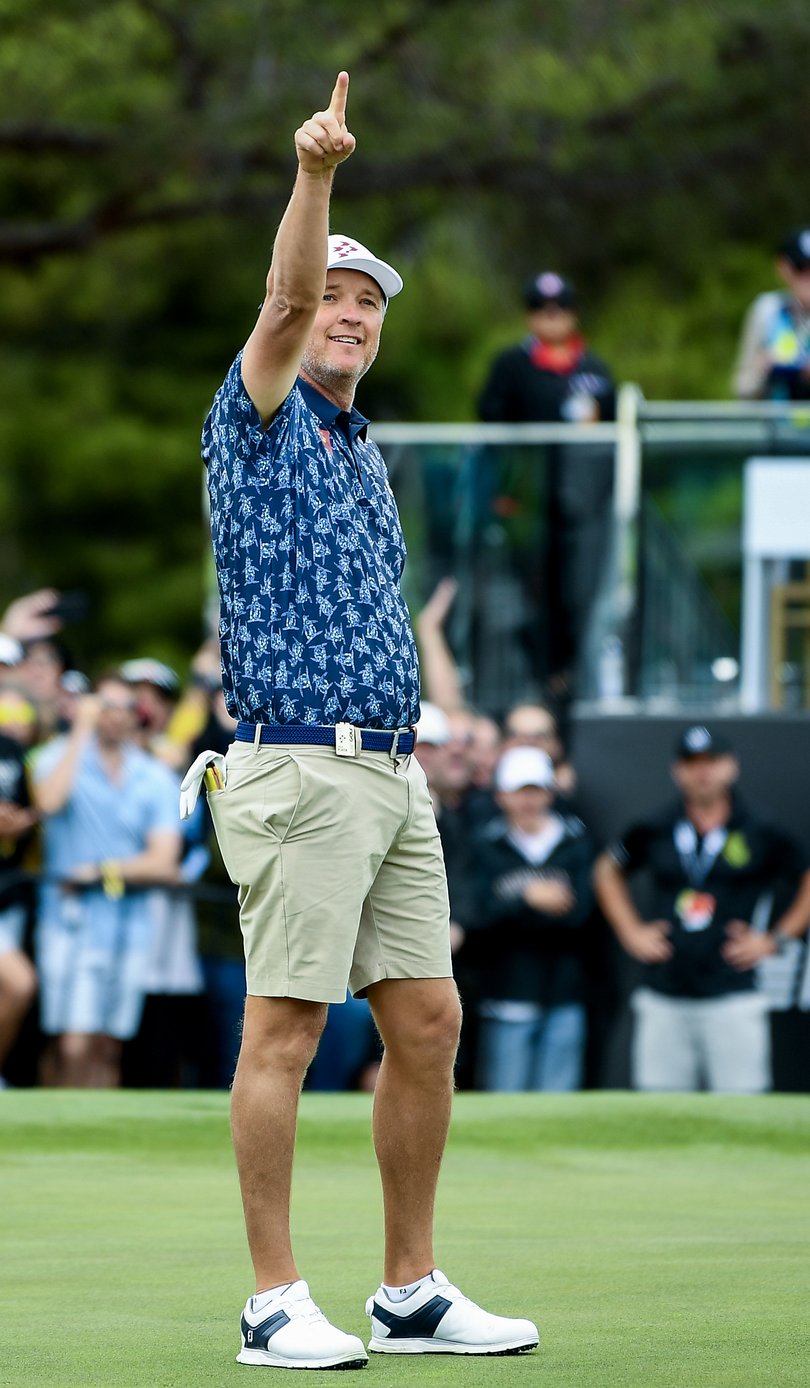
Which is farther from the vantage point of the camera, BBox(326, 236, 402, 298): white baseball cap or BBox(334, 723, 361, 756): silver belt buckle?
→ BBox(326, 236, 402, 298): white baseball cap

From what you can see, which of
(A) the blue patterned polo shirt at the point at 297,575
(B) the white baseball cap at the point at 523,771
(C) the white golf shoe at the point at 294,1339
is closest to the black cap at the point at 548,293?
(B) the white baseball cap at the point at 523,771

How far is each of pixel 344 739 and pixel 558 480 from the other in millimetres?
6786

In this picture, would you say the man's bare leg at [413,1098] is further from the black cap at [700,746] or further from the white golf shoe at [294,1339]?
the black cap at [700,746]

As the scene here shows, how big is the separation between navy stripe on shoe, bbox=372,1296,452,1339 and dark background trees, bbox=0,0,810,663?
12902 millimetres

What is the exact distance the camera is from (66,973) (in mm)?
10141

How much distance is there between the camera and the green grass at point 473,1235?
3930 millimetres

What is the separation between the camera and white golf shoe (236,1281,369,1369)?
12.9ft

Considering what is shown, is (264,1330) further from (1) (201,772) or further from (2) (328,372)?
(2) (328,372)

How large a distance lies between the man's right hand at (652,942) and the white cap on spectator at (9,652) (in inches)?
120

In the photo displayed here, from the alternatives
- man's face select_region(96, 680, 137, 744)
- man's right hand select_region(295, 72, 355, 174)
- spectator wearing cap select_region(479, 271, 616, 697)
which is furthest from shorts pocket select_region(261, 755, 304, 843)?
spectator wearing cap select_region(479, 271, 616, 697)

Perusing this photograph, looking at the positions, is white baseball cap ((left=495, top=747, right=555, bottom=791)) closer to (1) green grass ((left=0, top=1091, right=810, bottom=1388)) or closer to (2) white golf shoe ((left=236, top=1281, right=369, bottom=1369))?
(1) green grass ((left=0, top=1091, right=810, bottom=1388))

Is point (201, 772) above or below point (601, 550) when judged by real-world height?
below

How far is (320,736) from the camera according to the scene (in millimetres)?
4246

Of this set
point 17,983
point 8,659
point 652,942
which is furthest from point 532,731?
point 17,983
